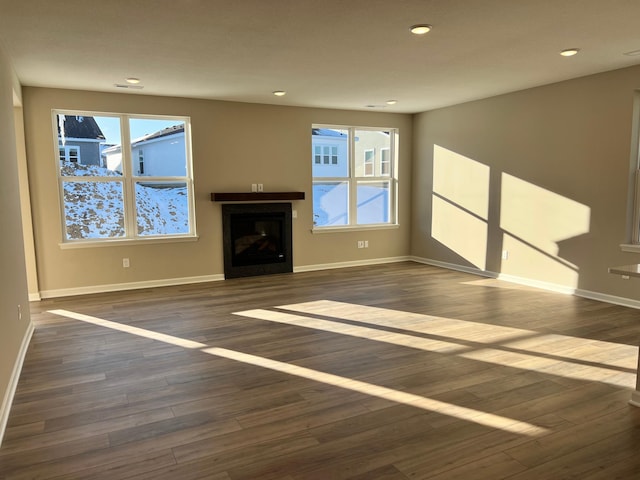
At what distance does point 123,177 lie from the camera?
591 centimetres

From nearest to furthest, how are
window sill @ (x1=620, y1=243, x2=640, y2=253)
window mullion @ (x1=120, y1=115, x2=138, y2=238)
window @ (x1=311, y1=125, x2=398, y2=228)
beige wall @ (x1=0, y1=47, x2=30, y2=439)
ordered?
beige wall @ (x1=0, y1=47, x2=30, y2=439)
window sill @ (x1=620, y1=243, x2=640, y2=253)
window mullion @ (x1=120, y1=115, x2=138, y2=238)
window @ (x1=311, y1=125, x2=398, y2=228)

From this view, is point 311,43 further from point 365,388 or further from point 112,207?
point 112,207

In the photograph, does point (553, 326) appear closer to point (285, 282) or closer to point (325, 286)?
point (325, 286)

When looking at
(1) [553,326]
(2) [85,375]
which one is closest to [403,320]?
(1) [553,326]

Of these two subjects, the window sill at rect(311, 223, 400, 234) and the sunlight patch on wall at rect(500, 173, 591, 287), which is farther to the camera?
the window sill at rect(311, 223, 400, 234)

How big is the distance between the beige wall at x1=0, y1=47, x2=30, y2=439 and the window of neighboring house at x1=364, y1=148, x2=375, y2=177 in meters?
5.08

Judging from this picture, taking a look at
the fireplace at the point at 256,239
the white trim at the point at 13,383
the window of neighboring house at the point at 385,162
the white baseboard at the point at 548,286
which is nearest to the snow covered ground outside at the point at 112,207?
the fireplace at the point at 256,239

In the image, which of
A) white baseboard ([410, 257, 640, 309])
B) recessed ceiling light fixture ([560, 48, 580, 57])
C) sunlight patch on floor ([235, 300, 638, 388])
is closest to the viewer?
sunlight patch on floor ([235, 300, 638, 388])

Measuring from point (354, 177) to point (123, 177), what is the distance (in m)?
3.59

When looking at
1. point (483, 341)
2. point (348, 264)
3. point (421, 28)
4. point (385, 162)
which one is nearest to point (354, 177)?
point (385, 162)

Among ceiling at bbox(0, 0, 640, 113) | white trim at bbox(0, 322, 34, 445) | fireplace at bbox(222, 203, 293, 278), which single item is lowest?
white trim at bbox(0, 322, 34, 445)

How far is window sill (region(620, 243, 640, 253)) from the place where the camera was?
15.3 ft

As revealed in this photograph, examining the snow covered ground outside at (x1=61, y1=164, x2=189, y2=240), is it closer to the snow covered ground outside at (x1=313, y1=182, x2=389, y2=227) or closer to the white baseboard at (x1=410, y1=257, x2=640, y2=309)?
the snow covered ground outside at (x1=313, y1=182, x2=389, y2=227)

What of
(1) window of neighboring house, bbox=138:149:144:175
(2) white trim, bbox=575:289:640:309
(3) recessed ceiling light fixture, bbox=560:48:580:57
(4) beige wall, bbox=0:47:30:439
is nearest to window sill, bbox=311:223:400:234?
(1) window of neighboring house, bbox=138:149:144:175
